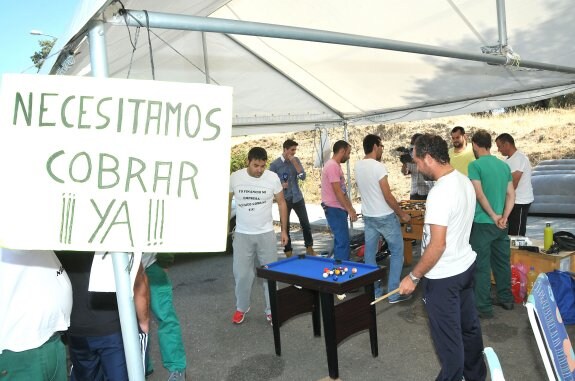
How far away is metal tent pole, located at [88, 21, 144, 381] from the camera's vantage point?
173cm

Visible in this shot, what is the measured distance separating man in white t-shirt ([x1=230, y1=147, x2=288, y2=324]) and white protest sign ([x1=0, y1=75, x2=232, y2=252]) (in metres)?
3.07

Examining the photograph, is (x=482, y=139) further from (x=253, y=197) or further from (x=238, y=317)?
(x=238, y=317)

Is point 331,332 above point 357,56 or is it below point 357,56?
below

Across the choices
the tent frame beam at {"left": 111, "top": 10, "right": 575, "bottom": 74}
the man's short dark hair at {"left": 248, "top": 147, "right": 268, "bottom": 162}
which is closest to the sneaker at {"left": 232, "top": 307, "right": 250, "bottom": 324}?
the man's short dark hair at {"left": 248, "top": 147, "right": 268, "bottom": 162}

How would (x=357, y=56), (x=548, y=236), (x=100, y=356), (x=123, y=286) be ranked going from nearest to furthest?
1. (x=123, y=286)
2. (x=100, y=356)
3. (x=548, y=236)
4. (x=357, y=56)

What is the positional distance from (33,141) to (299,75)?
598cm

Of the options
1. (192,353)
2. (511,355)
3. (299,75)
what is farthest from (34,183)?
(299,75)

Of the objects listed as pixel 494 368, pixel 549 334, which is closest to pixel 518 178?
pixel 549 334

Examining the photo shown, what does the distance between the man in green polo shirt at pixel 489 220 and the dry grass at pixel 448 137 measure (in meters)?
12.0

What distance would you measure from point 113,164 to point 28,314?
0.80 meters

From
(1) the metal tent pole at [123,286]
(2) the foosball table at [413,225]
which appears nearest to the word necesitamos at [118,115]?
(1) the metal tent pole at [123,286]

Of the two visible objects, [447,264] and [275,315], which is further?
[275,315]

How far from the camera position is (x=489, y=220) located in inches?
183

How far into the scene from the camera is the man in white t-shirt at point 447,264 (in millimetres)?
3006
